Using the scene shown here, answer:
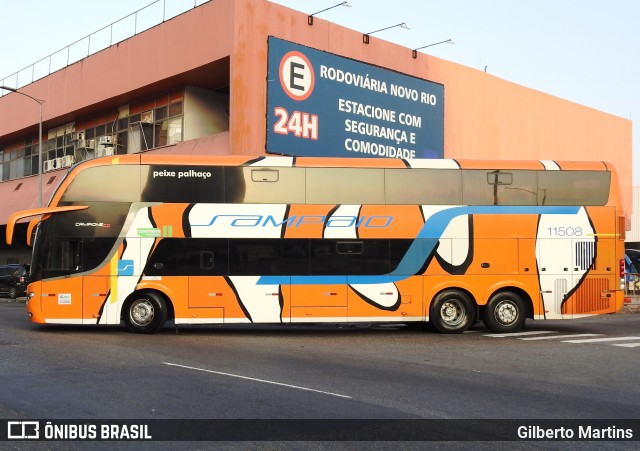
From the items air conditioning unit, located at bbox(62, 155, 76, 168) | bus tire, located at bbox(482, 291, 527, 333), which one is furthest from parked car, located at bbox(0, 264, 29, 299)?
bus tire, located at bbox(482, 291, 527, 333)

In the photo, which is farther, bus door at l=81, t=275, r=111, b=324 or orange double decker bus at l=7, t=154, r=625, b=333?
orange double decker bus at l=7, t=154, r=625, b=333

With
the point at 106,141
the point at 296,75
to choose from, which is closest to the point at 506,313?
the point at 296,75

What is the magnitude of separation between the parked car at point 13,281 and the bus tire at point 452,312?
2602cm

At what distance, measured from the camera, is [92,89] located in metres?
37.8

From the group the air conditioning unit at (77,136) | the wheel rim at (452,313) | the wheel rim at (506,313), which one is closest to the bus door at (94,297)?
the wheel rim at (452,313)

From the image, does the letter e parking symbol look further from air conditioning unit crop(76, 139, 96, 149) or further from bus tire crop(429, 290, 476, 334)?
bus tire crop(429, 290, 476, 334)

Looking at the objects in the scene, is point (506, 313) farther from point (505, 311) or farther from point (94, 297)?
point (94, 297)

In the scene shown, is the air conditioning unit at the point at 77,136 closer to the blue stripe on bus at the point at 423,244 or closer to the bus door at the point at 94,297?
the bus door at the point at 94,297

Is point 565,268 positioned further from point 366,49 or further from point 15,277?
point 15,277

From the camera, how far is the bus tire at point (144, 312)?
656 inches

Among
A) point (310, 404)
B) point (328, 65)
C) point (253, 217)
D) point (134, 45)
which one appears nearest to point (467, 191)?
point (253, 217)

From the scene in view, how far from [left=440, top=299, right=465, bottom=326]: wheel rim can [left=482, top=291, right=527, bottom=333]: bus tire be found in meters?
0.62

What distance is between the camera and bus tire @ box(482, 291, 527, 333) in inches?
690

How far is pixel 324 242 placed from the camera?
16922mm
